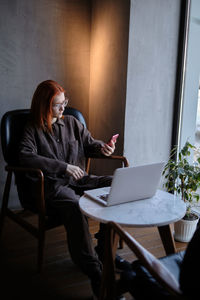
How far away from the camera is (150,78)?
8.37 ft

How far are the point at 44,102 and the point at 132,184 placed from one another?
2.90 feet

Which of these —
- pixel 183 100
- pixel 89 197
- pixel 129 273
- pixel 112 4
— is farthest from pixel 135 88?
pixel 129 273

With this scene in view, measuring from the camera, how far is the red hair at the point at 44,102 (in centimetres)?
195

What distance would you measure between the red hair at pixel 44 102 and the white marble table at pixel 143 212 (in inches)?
25.9

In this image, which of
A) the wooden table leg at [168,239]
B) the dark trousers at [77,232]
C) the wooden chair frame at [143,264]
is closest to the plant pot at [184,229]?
the wooden table leg at [168,239]

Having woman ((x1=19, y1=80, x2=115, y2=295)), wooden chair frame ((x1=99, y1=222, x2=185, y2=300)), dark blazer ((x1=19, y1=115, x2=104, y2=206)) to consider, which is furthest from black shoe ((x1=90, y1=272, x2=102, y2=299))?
dark blazer ((x1=19, y1=115, x2=104, y2=206))

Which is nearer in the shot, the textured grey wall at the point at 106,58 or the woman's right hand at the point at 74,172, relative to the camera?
the woman's right hand at the point at 74,172

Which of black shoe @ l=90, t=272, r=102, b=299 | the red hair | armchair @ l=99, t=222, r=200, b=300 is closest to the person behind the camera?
armchair @ l=99, t=222, r=200, b=300

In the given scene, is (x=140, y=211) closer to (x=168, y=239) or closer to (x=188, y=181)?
(x=168, y=239)

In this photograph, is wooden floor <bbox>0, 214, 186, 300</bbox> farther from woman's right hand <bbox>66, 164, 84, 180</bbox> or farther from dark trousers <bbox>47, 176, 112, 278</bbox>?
woman's right hand <bbox>66, 164, 84, 180</bbox>

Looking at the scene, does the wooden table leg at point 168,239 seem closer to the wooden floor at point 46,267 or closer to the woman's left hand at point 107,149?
the wooden floor at point 46,267

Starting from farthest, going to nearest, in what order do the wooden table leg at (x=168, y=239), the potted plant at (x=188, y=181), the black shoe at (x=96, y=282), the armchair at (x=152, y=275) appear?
the potted plant at (x=188, y=181), the wooden table leg at (x=168, y=239), the black shoe at (x=96, y=282), the armchair at (x=152, y=275)

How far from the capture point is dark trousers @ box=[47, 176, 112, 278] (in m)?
1.54

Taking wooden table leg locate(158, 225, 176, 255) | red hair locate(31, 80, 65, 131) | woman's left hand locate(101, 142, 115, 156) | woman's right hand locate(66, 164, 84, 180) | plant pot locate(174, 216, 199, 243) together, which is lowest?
plant pot locate(174, 216, 199, 243)
